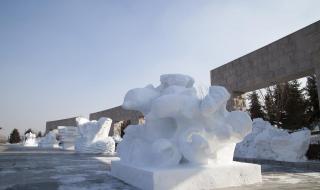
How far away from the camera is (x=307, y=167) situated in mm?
5434

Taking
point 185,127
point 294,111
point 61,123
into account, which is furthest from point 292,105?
point 61,123

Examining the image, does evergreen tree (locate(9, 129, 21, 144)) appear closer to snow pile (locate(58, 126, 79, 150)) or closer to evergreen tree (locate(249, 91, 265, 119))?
snow pile (locate(58, 126, 79, 150))

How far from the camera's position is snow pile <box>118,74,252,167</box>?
12.3ft

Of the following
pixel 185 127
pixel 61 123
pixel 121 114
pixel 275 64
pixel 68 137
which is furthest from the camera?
pixel 61 123

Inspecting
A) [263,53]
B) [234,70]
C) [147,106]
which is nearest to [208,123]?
[147,106]

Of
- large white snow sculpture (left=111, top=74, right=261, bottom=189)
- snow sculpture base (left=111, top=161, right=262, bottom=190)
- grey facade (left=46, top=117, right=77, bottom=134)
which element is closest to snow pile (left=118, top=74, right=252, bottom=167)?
large white snow sculpture (left=111, top=74, right=261, bottom=189)

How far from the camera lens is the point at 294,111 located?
62.3ft

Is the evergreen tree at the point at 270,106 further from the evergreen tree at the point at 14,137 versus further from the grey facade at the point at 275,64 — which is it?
the evergreen tree at the point at 14,137

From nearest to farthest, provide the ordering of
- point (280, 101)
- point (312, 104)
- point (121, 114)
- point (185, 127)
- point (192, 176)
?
point (192, 176) < point (185, 127) < point (280, 101) < point (312, 104) < point (121, 114)

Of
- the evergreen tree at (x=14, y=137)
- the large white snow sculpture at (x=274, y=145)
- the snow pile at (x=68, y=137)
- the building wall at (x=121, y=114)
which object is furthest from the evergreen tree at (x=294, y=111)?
the evergreen tree at (x=14, y=137)

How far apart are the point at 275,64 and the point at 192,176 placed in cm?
689

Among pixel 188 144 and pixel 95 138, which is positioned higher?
pixel 188 144

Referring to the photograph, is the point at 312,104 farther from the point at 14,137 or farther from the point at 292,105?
the point at 14,137

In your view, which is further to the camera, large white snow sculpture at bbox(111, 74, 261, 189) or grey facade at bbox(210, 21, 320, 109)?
grey facade at bbox(210, 21, 320, 109)
